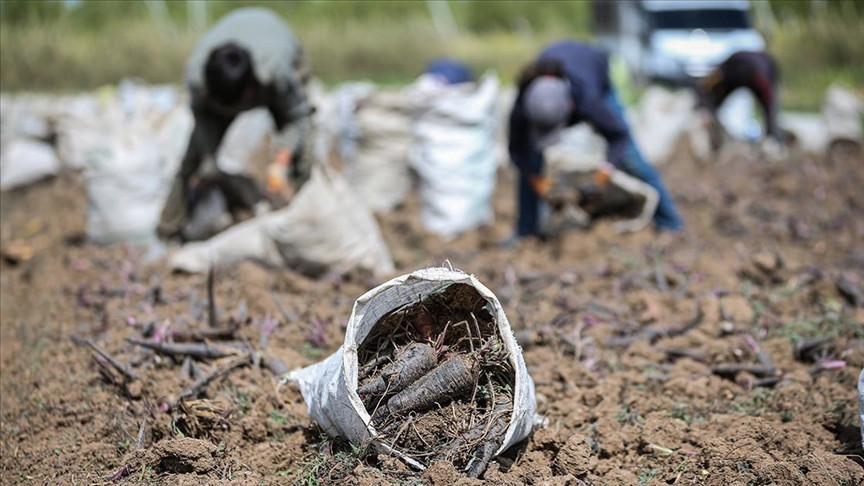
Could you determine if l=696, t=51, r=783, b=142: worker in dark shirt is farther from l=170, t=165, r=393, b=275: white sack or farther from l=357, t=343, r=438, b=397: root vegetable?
l=357, t=343, r=438, b=397: root vegetable

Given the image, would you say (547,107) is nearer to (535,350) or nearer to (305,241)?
(305,241)

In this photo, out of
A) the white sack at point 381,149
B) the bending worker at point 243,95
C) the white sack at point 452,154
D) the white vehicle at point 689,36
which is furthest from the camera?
the white vehicle at point 689,36

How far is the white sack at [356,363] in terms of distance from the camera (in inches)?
96.3

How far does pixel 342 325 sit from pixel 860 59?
1255cm


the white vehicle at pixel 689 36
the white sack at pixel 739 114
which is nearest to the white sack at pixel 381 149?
the white sack at pixel 739 114

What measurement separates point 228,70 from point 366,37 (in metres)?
13.5

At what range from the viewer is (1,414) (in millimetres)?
3229

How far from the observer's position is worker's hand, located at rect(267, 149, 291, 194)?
4840 mm

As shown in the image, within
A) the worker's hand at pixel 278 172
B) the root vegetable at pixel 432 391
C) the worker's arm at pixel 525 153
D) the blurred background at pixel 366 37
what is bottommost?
the blurred background at pixel 366 37

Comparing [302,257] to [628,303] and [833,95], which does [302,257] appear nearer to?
[628,303]

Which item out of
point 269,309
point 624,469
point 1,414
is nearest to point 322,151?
point 269,309

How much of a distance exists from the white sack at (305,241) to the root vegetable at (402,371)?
1.90m

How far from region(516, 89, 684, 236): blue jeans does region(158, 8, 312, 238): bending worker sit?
4.55 feet

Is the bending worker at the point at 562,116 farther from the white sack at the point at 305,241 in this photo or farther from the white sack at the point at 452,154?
the white sack at the point at 305,241
